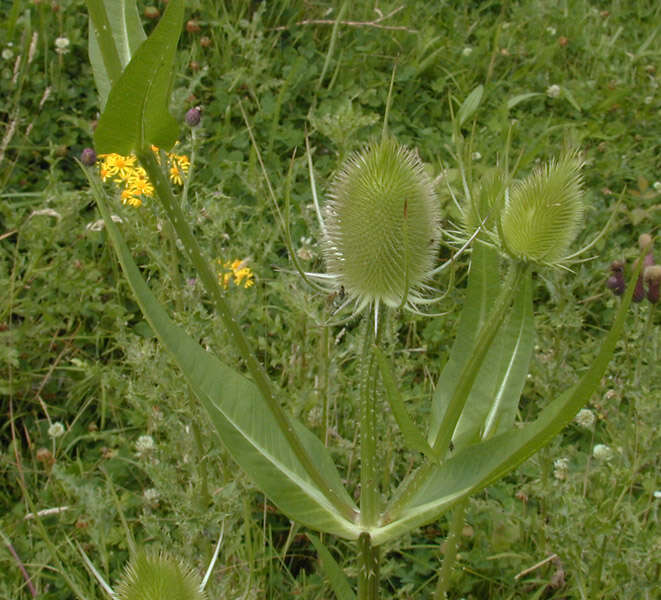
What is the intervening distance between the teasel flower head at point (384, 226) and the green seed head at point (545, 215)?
0.39 ft

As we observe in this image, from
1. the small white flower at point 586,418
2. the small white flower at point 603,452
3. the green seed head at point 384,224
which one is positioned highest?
the green seed head at point 384,224

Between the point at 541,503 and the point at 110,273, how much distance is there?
4.60 feet

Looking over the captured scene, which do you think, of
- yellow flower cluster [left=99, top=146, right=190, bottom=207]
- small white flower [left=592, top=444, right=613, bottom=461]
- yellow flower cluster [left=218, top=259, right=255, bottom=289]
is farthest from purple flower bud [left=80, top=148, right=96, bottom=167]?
small white flower [left=592, top=444, right=613, bottom=461]

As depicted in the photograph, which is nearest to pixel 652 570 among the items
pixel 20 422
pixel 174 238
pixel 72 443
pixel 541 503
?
pixel 541 503

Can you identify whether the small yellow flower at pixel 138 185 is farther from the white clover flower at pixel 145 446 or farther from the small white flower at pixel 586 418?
the small white flower at pixel 586 418

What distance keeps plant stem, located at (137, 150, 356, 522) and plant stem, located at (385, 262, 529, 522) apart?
122 millimetres

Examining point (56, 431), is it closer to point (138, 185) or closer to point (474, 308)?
point (138, 185)

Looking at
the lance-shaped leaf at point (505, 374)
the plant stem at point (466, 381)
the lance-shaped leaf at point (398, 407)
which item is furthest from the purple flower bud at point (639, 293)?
the lance-shaped leaf at point (398, 407)

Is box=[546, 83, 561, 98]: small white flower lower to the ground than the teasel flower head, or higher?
lower

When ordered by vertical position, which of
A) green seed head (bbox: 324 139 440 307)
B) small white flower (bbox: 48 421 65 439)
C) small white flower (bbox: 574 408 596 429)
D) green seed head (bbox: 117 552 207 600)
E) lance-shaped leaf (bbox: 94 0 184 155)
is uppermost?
lance-shaped leaf (bbox: 94 0 184 155)

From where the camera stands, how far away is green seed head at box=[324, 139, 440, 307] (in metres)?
1.17

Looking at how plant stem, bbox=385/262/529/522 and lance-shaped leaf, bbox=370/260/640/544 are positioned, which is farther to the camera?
plant stem, bbox=385/262/529/522

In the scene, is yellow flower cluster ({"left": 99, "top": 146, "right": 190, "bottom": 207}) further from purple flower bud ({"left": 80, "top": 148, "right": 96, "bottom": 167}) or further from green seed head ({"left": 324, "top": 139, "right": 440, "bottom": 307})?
green seed head ({"left": 324, "top": 139, "right": 440, "bottom": 307})

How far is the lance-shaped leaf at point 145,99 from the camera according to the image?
0.83 meters
